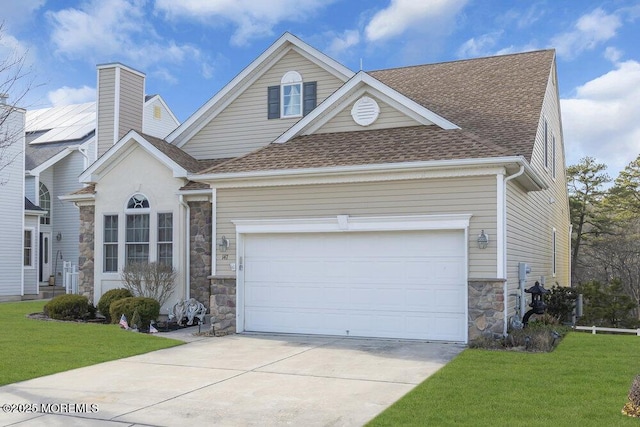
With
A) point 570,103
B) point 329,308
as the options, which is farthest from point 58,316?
point 570,103

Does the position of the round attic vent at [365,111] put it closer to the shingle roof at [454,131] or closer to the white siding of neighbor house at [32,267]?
the shingle roof at [454,131]

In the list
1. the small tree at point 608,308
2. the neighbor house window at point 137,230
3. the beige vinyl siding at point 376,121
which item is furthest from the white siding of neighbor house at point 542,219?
the neighbor house window at point 137,230

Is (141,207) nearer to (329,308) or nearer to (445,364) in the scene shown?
(329,308)

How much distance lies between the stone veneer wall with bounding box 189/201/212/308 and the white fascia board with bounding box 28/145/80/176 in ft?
45.1

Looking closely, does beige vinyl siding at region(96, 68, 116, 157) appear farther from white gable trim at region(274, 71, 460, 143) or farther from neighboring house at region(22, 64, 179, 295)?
neighboring house at region(22, 64, 179, 295)

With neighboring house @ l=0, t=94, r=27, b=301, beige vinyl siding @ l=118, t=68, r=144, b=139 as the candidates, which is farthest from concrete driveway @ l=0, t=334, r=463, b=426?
neighboring house @ l=0, t=94, r=27, b=301

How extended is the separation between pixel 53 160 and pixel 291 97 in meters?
14.8

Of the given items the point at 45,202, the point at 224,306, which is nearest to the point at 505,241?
the point at 224,306

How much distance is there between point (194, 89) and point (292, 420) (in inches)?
787

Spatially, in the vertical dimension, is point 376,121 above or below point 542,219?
above

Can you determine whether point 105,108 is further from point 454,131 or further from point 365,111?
point 454,131

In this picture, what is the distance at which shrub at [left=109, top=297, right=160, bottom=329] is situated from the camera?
1435 cm

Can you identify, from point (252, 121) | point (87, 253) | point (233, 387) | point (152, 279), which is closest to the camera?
point (233, 387)

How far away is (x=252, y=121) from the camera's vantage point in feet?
56.3
